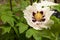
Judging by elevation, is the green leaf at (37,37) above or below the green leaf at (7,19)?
below

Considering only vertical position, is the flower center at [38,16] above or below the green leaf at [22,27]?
above

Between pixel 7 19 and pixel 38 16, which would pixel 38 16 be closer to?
pixel 38 16

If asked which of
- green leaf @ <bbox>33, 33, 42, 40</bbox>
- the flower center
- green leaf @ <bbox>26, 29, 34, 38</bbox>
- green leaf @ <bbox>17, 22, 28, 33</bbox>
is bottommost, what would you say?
green leaf @ <bbox>33, 33, 42, 40</bbox>

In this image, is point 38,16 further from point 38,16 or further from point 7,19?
point 7,19

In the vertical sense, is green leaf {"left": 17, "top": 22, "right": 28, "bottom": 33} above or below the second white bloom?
below

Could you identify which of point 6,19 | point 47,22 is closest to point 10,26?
point 6,19

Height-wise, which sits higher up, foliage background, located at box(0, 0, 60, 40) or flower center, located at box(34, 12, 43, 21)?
flower center, located at box(34, 12, 43, 21)

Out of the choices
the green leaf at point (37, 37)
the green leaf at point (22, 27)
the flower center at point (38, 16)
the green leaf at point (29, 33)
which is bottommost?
the green leaf at point (37, 37)

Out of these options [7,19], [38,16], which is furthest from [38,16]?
[7,19]
